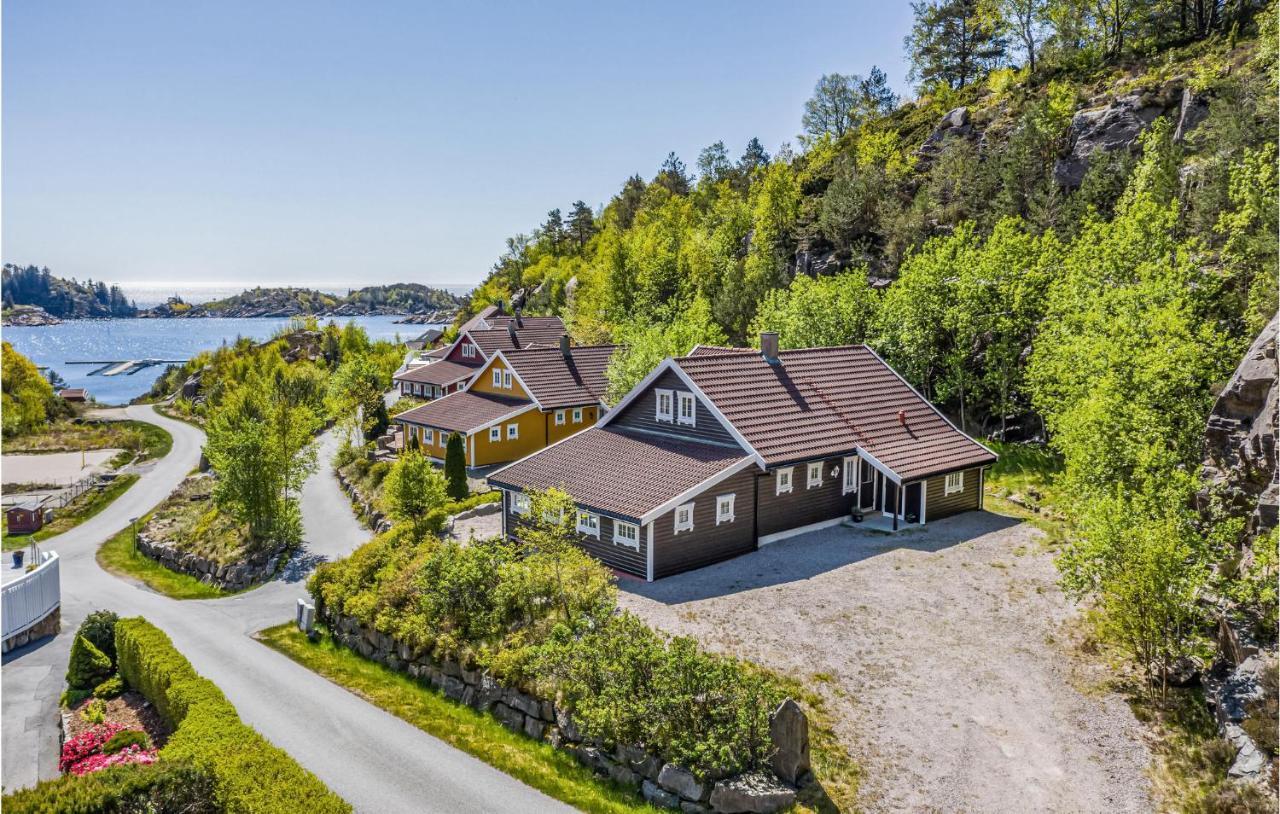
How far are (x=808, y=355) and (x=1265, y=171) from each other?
18.0 meters

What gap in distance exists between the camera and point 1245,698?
1393 centimetres

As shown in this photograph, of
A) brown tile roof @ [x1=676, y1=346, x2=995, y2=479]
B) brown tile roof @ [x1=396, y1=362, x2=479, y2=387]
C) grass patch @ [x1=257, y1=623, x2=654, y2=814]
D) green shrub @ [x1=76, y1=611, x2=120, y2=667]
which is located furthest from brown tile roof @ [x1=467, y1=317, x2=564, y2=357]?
grass patch @ [x1=257, y1=623, x2=654, y2=814]

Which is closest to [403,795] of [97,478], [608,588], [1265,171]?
[608,588]

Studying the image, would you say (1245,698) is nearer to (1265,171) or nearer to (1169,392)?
(1169,392)

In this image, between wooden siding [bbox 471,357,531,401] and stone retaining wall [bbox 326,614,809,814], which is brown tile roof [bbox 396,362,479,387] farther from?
stone retaining wall [bbox 326,614,809,814]

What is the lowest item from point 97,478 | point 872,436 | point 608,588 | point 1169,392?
point 97,478

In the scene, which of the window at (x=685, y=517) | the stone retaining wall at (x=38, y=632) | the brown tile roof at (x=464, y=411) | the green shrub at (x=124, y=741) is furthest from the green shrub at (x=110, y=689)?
the brown tile roof at (x=464, y=411)

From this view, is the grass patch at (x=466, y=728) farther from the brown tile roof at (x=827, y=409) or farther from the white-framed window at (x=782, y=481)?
the white-framed window at (x=782, y=481)

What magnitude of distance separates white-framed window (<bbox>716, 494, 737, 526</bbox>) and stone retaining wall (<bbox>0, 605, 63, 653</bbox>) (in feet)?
86.4

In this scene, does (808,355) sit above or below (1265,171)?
below

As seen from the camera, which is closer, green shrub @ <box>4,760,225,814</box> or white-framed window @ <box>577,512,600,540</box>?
green shrub @ <box>4,760,225,814</box>

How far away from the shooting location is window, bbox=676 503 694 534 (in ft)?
82.6

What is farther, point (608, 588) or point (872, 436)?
point (872, 436)

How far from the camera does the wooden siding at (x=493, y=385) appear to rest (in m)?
47.6
